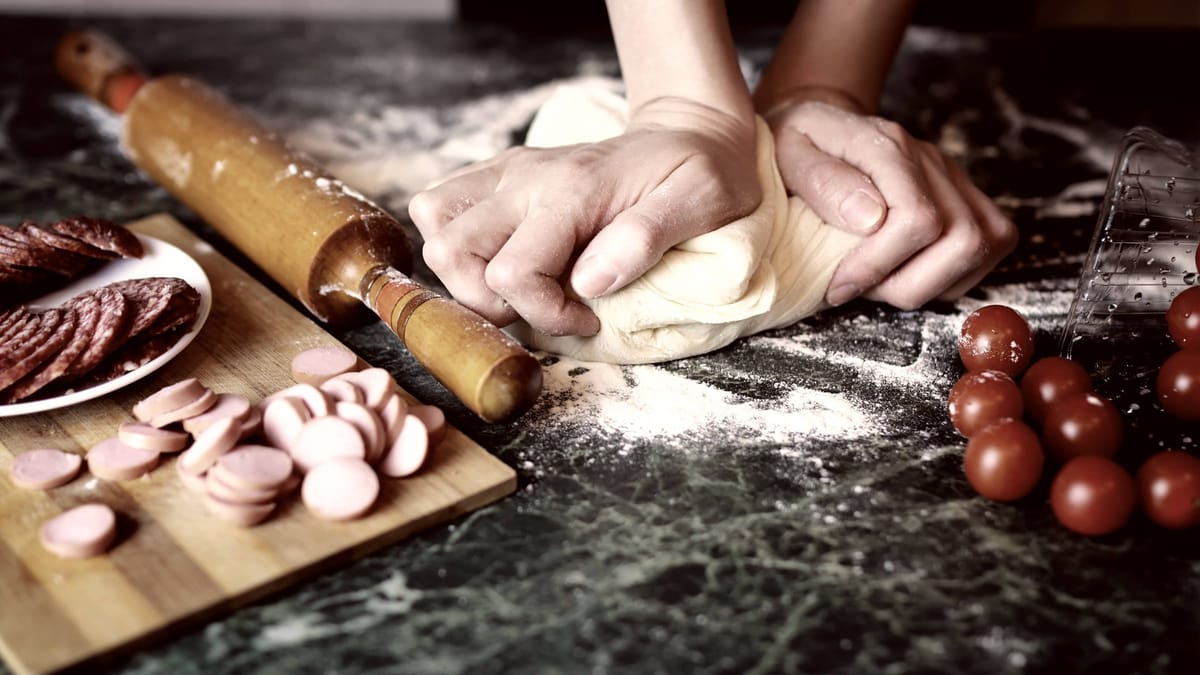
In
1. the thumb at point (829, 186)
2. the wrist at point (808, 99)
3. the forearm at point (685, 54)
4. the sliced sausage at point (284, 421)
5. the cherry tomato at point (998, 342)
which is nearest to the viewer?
the sliced sausage at point (284, 421)

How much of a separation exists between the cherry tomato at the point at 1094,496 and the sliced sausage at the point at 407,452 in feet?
2.49

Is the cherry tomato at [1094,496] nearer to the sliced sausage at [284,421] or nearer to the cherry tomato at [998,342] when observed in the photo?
the cherry tomato at [998,342]

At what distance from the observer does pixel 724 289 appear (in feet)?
5.06

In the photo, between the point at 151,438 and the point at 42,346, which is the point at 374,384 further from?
the point at 42,346

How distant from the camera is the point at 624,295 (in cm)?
156

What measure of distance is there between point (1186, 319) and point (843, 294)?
482 mm

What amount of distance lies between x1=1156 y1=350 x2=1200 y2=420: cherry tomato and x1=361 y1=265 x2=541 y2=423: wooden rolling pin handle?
86 cm

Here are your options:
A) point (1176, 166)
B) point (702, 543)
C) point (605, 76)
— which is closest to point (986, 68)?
point (605, 76)

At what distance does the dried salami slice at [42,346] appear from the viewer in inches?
52.7

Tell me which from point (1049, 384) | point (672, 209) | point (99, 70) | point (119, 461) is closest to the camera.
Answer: point (119, 461)

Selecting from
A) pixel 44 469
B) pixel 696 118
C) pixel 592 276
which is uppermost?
pixel 696 118

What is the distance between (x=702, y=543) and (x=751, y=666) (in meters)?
0.19

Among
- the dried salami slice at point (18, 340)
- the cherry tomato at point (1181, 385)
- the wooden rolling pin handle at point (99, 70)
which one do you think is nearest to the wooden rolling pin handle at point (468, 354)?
the dried salami slice at point (18, 340)

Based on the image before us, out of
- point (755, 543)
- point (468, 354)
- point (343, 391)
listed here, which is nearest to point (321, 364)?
point (343, 391)
